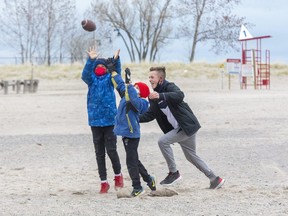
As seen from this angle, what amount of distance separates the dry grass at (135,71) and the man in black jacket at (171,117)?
3585 centimetres

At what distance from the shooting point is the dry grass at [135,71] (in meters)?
47.2

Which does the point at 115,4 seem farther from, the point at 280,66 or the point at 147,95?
the point at 147,95

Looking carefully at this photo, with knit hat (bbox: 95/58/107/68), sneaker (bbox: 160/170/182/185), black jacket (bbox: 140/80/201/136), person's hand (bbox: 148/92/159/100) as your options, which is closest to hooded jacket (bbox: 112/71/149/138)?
person's hand (bbox: 148/92/159/100)

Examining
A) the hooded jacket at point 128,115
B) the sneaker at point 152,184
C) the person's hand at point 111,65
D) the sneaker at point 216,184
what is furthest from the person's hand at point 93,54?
the sneaker at point 216,184

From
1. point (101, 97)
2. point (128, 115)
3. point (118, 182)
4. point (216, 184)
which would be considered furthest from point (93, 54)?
point (216, 184)

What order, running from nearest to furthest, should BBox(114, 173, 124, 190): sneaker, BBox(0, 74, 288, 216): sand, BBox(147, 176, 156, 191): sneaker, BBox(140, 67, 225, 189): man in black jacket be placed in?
BBox(0, 74, 288, 216): sand < BBox(140, 67, 225, 189): man in black jacket < BBox(147, 176, 156, 191): sneaker < BBox(114, 173, 124, 190): sneaker

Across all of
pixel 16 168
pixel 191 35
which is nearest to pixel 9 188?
pixel 16 168

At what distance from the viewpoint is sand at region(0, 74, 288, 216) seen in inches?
297

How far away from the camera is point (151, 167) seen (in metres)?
11.4

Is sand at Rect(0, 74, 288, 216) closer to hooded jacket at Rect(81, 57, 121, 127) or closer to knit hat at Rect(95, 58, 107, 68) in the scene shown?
hooded jacket at Rect(81, 57, 121, 127)

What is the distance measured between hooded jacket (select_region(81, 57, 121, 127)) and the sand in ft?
2.91

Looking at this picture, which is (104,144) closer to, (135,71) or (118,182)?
(118,182)

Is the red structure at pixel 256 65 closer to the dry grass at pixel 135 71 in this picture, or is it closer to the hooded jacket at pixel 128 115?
the dry grass at pixel 135 71

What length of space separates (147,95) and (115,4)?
→ 171ft
